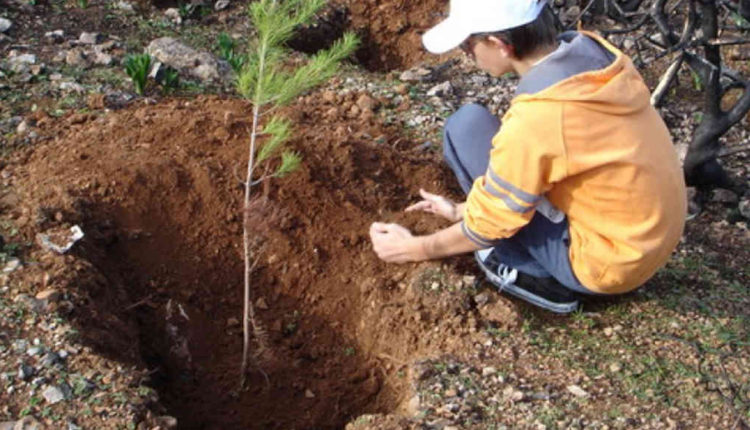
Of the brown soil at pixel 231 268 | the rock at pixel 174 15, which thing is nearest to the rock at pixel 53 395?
the brown soil at pixel 231 268

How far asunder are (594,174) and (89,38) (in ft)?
9.55

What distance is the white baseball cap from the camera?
229 centimetres

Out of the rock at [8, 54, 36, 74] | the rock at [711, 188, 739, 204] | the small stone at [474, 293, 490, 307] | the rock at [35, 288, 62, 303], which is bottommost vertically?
the rock at [711, 188, 739, 204]

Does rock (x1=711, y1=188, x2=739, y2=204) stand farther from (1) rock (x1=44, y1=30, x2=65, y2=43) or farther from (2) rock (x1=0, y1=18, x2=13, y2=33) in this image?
(2) rock (x1=0, y1=18, x2=13, y2=33)

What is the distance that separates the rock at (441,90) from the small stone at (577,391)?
1995mm

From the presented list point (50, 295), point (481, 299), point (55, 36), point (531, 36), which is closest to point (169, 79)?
point (55, 36)

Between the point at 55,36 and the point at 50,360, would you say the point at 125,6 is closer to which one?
the point at 55,36

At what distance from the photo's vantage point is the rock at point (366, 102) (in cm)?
405

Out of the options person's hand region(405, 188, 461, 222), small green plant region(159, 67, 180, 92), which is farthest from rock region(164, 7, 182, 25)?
person's hand region(405, 188, 461, 222)

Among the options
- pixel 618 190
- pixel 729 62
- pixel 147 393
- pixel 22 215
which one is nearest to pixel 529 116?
pixel 618 190

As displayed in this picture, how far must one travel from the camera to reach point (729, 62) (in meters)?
4.84

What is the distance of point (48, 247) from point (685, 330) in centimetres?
213

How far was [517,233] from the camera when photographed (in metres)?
2.82

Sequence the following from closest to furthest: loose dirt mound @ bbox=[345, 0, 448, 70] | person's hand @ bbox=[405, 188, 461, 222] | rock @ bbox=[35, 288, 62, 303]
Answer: rock @ bbox=[35, 288, 62, 303] → person's hand @ bbox=[405, 188, 461, 222] → loose dirt mound @ bbox=[345, 0, 448, 70]
